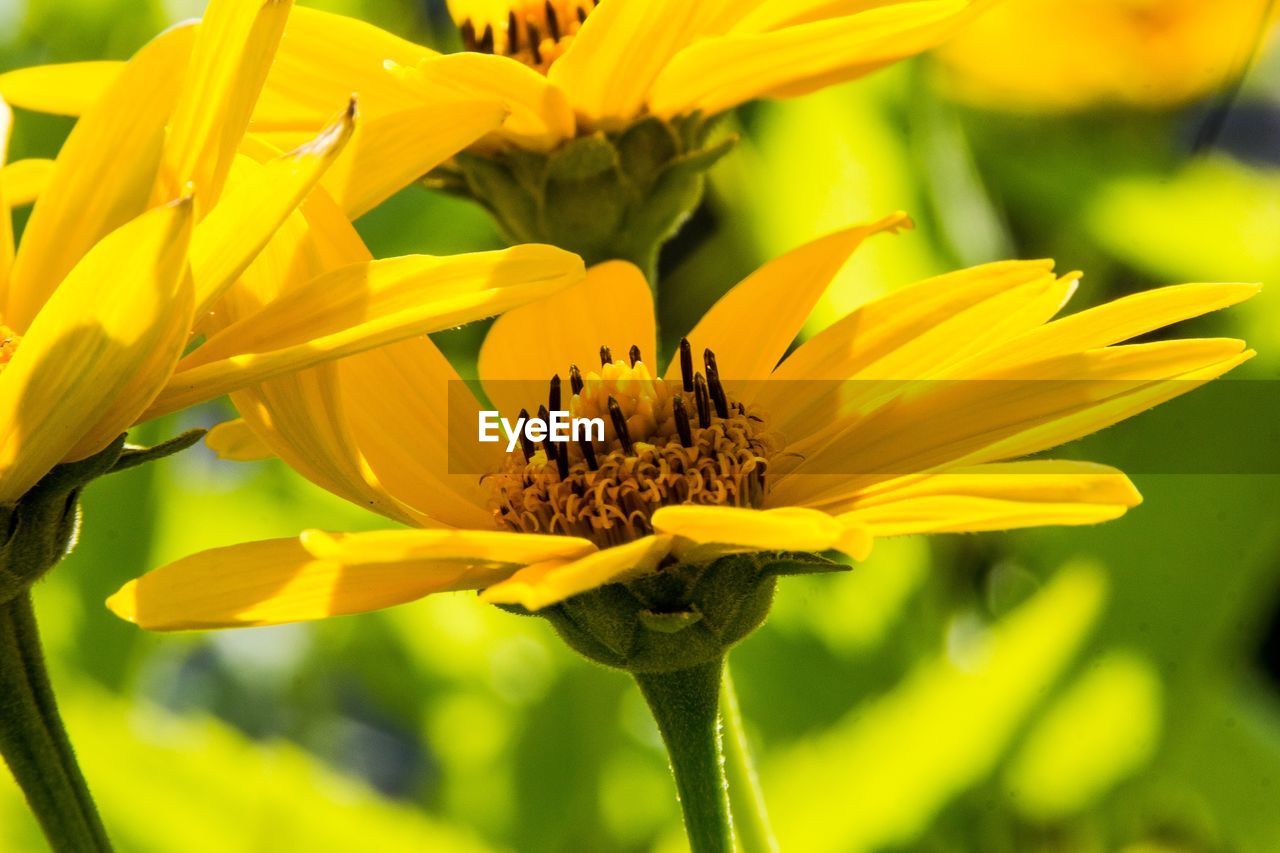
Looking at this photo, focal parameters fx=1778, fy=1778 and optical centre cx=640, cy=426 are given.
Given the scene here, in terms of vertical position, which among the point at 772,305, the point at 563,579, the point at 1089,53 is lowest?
the point at 563,579

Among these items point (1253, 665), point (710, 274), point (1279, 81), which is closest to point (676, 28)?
point (710, 274)

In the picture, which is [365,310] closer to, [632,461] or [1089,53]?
[632,461]

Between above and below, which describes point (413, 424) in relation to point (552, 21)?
below

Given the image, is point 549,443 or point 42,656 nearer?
point 42,656

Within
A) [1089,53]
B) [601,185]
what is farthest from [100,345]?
[1089,53]

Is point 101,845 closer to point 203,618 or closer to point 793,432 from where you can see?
point 203,618

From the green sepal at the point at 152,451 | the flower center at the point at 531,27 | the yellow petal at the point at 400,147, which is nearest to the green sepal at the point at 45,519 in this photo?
the green sepal at the point at 152,451

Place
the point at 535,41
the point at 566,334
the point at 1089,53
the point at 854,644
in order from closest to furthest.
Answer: the point at 566,334 → the point at 535,41 → the point at 854,644 → the point at 1089,53
